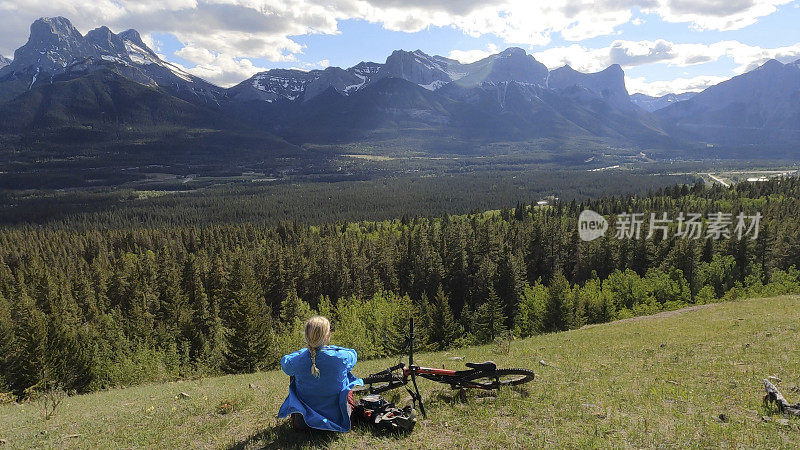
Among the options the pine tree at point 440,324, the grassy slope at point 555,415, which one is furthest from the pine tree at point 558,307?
the grassy slope at point 555,415

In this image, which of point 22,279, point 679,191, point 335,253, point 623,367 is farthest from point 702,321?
point 679,191

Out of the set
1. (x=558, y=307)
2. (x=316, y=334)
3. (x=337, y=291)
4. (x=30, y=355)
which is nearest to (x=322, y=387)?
(x=316, y=334)

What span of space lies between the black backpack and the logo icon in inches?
4038

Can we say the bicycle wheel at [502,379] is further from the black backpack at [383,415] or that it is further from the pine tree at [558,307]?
the pine tree at [558,307]

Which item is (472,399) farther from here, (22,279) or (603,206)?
(603,206)

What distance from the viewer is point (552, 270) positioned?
103500 mm

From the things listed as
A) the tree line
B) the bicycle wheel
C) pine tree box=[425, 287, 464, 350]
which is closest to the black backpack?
the bicycle wheel

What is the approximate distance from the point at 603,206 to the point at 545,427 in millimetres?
157915

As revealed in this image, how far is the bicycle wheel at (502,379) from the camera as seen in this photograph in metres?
13.5

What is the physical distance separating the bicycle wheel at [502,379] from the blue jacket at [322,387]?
4882mm

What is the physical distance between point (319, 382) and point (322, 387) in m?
0.19

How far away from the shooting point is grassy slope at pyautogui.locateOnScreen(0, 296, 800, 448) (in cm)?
1092

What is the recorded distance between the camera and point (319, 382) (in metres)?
10.5

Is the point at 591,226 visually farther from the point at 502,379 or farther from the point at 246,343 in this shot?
the point at 502,379
